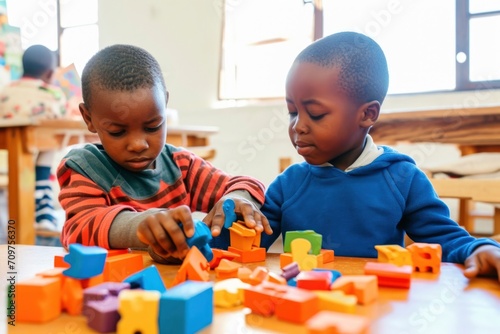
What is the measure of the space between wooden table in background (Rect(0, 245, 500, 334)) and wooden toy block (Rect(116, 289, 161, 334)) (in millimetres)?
50

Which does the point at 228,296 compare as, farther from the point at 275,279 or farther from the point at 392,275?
the point at 392,275

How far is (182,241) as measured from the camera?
597 millimetres

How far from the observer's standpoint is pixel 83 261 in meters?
0.49

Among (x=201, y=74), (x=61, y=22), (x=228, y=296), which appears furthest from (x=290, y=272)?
(x=61, y=22)

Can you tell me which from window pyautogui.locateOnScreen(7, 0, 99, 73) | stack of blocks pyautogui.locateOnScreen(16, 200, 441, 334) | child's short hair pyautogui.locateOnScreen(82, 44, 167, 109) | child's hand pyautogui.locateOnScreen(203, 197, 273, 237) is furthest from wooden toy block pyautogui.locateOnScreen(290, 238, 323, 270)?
window pyautogui.locateOnScreen(7, 0, 99, 73)

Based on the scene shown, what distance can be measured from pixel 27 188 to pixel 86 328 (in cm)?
183

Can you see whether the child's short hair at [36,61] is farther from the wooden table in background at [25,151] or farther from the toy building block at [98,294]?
the toy building block at [98,294]

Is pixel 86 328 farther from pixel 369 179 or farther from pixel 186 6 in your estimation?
pixel 186 6

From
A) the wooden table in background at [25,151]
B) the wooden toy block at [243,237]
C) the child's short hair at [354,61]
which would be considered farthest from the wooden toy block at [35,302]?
the wooden table in background at [25,151]

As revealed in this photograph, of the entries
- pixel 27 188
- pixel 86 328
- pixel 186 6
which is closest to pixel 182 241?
pixel 86 328

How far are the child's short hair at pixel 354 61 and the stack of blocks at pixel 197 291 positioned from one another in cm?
34

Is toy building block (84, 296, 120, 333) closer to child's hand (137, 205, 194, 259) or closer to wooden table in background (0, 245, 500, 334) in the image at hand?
wooden table in background (0, 245, 500, 334)

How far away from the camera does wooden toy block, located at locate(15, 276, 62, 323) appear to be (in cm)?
45

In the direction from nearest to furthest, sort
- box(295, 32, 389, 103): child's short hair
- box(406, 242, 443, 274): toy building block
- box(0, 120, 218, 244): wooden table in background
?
box(406, 242, 443, 274): toy building block, box(295, 32, 389, 103): child's short hair, box(0, 120, 218, 244): wooden table in background
